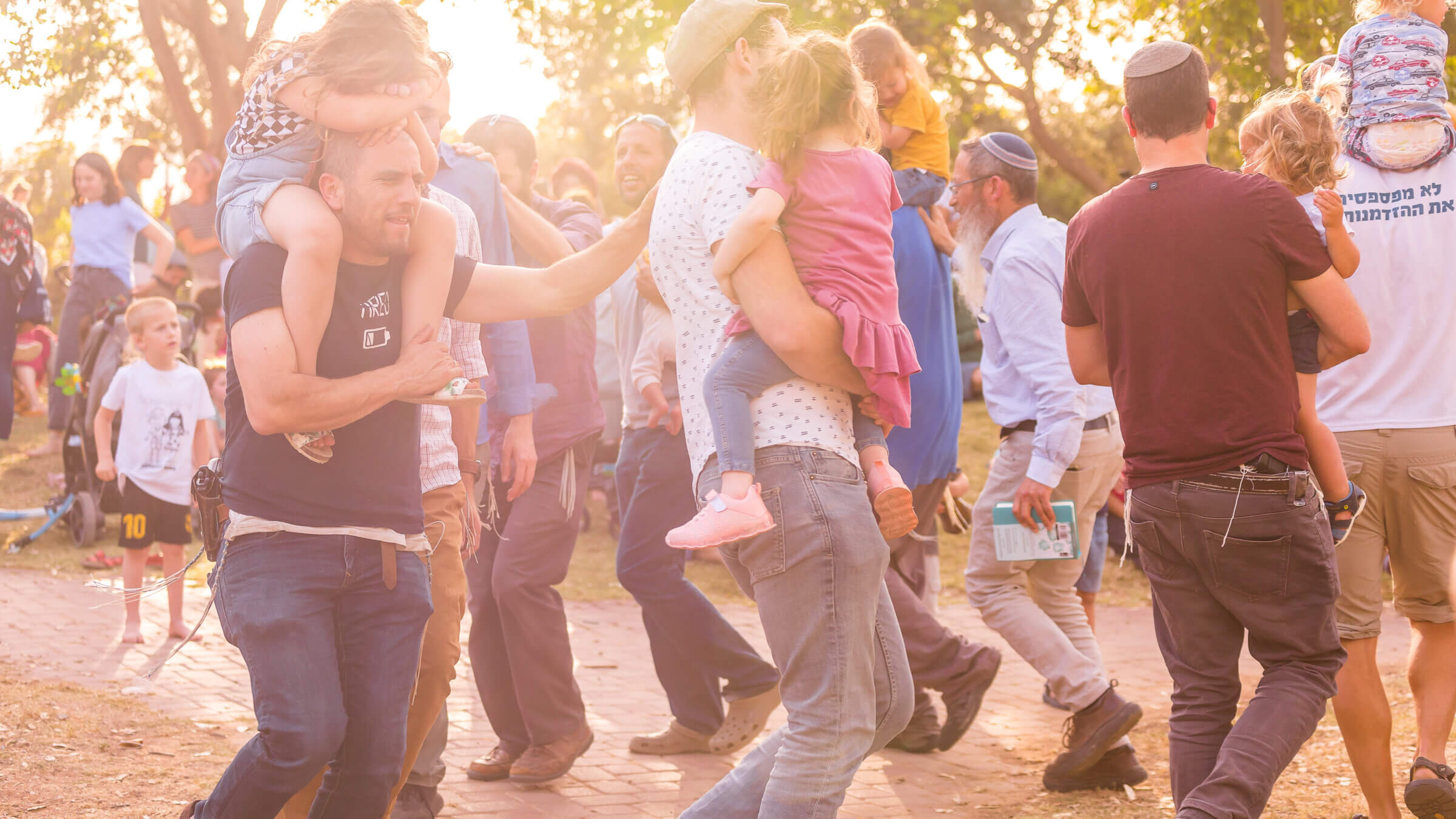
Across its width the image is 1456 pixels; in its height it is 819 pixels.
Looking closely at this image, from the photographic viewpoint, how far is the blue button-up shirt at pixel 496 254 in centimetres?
468

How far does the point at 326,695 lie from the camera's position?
10.3ft

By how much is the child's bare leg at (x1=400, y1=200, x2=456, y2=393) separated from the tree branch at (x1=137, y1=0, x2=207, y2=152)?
12.6m

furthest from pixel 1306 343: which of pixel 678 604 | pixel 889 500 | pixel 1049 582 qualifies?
pixel 678 604

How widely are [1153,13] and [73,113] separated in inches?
626

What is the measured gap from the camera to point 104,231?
11.7m

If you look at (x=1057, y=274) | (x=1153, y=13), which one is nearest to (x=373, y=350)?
(x=1057, y=274)

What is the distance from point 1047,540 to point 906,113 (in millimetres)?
1744

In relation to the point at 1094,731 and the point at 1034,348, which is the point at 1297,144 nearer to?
the point at 1034,348

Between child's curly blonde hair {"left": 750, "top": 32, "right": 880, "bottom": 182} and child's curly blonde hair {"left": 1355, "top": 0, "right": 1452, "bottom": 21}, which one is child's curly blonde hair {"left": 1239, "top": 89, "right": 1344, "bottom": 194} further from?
child's curly blonde hair {"left": 750, "top": 32, "right": 880, "bottom": 182}

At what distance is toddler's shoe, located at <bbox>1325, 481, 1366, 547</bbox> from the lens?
3.81 meters

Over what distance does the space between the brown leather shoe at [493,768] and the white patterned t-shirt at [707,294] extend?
234cm

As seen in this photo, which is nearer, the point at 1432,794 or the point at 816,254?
the point at 816,254

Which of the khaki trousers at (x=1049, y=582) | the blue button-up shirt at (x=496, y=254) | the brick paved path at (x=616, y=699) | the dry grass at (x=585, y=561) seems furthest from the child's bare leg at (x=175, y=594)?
the khaki trousers at (x=1049, y=582)

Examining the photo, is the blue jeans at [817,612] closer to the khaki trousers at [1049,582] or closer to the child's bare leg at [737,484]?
the child's bare leg at [737,484]
